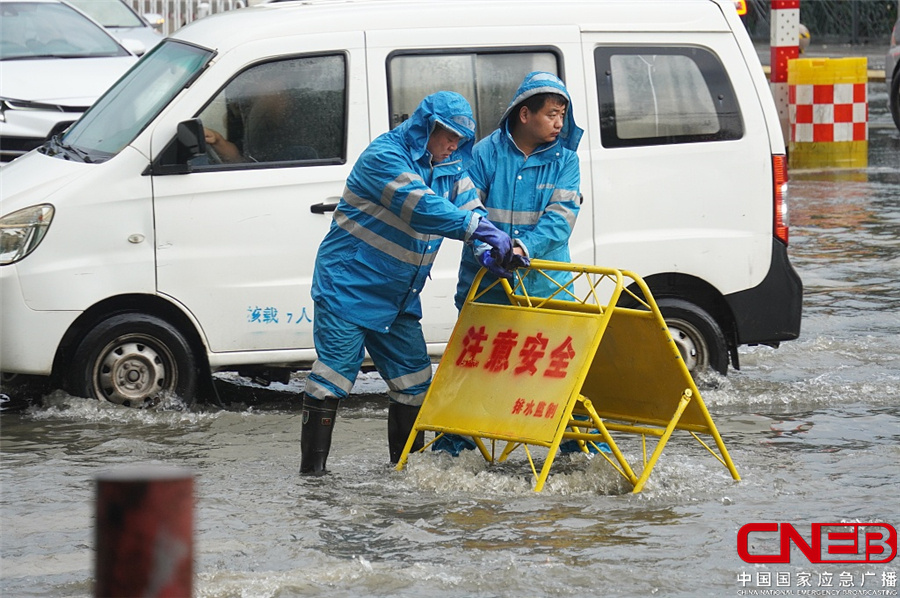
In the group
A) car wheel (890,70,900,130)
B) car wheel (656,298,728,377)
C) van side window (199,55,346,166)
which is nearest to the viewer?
van side window (199,55,346,166)

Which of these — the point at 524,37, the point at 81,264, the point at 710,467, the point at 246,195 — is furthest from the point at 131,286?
the point at 710,467

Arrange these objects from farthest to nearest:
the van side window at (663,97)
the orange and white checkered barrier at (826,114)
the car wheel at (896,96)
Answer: the car wheel at (896,96) < the orange and white checkered barrier at (826,114) < the van side window at (663,97)

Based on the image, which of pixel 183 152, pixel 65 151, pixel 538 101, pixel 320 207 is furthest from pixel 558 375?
pixel 65 151

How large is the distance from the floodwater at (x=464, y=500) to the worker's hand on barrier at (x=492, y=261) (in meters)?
0.80

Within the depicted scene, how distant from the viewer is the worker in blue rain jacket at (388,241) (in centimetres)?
536

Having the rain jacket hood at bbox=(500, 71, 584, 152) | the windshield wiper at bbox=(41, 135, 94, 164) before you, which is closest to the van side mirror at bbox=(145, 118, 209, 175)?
the windshield wiper at bbox=(41, 135, 94, 164)

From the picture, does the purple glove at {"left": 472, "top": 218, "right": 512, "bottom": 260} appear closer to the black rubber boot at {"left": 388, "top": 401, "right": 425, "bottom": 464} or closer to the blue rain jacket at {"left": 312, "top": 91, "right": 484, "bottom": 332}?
the blue rain jacket at {"left": 312, "top": 91, "right": 484, "bottom": 332}

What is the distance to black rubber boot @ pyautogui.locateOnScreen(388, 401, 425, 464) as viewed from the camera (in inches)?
231

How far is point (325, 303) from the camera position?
18.3ft

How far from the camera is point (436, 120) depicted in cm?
536

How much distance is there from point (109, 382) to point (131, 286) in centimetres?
47

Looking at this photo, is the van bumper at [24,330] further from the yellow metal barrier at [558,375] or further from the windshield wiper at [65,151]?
the yellow metal barrier at [558,375]

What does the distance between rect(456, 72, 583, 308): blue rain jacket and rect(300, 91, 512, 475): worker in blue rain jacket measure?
115 millimetres

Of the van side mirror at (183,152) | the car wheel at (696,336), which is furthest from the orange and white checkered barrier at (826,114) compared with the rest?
the van side mirror at (183,152)
